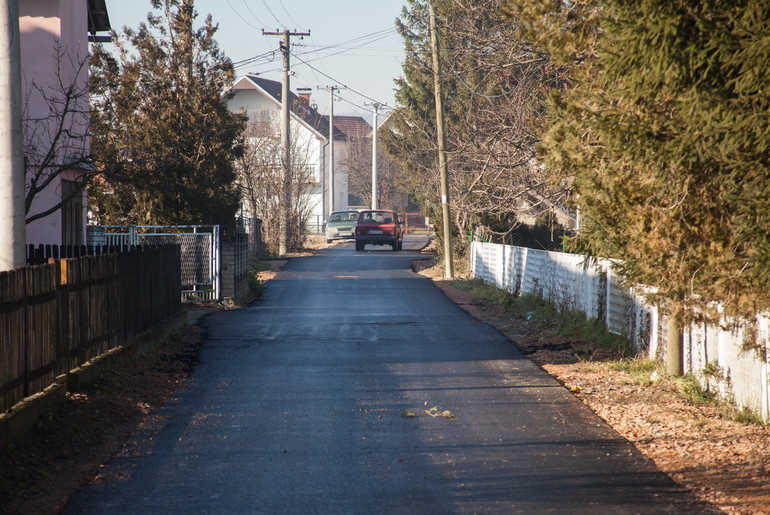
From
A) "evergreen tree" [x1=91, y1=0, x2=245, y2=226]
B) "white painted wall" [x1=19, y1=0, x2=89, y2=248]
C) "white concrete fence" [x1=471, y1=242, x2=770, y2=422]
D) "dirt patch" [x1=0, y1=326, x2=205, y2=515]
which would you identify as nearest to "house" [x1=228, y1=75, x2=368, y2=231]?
"evergreen tree" [x1=91, y1=0, x2=245, y2=226]

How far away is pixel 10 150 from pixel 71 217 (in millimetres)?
11024

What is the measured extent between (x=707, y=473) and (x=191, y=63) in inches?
747

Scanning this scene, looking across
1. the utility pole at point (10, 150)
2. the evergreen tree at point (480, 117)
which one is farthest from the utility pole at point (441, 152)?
the utility pole at point (10, 150)

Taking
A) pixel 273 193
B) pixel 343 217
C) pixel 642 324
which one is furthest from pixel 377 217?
pixel 642 324

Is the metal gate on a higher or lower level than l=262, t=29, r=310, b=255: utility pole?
lower

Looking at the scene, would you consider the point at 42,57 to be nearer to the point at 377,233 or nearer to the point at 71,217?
the point at 71,217

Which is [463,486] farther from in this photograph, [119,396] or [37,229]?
[37,229]

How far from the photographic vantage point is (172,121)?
73.3ft

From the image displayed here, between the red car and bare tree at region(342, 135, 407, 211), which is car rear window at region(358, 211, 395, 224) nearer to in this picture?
the red car

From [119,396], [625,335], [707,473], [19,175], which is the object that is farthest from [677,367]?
[19,175]

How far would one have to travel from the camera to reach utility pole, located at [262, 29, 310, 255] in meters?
40.8

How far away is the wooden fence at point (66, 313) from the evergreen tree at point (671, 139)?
497 cm

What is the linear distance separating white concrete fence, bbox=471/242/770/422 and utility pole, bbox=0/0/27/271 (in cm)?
656

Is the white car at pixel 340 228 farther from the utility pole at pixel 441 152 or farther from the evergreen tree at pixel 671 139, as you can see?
the evergreen tree at pixel 671 139
